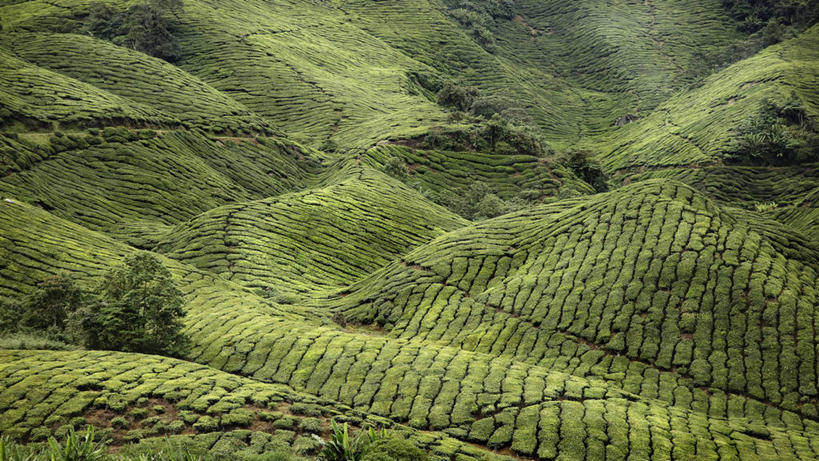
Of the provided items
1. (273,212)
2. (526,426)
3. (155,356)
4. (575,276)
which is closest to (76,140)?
(273,212)

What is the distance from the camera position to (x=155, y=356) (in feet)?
125

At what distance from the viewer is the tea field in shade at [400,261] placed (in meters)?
31.9

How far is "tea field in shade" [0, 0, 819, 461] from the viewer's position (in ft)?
105

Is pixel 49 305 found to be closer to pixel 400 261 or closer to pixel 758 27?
pixel 400 261

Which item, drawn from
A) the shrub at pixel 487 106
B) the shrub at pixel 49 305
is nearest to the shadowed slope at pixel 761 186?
the shrub at pixel 487 106

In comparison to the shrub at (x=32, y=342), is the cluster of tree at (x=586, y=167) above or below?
above

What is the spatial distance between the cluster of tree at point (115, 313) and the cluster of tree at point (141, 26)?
10376 centimetres

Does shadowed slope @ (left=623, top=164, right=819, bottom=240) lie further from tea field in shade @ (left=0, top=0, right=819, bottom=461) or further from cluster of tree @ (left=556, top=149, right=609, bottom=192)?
cluster of tree @ (left=556, top=149, right=609, bottom=192)

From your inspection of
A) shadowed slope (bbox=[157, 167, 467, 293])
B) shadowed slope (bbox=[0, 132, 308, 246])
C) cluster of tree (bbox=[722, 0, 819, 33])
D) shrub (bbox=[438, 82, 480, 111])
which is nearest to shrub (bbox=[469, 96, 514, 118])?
shrub (bbox=[438, 82, 480, 111])

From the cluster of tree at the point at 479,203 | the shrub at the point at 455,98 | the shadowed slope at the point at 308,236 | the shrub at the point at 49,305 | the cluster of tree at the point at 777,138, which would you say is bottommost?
the shrub at the point at 49,305

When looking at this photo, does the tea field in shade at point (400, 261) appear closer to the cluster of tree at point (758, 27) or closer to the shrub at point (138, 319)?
the shrub at point (138, 319)

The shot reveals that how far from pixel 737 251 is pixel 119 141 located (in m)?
74.0

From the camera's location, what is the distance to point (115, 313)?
3922 cm

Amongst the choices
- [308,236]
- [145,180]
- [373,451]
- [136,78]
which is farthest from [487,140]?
[373,451]
